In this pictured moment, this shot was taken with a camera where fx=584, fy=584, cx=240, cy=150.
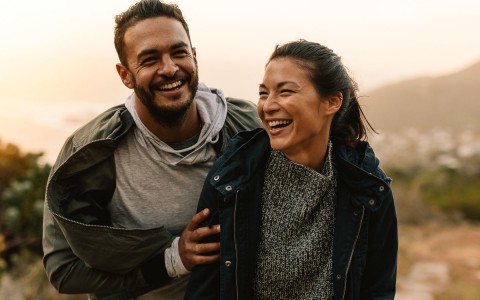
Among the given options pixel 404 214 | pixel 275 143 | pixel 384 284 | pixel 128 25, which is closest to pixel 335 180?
pixel 275 143

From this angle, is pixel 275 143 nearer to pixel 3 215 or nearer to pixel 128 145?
pixel 128 145

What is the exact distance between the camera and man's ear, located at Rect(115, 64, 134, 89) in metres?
2.35

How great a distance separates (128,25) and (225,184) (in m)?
0.82

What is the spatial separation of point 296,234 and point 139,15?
106cm

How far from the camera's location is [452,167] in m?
23.1

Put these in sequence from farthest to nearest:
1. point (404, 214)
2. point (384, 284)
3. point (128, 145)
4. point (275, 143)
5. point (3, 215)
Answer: point (404, 214) → point (3, 215) → point (128, 145) → point (384, 284) → point (275, 143)

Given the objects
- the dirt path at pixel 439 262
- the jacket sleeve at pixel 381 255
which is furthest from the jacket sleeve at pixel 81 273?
the dirt path at pixel 439 262

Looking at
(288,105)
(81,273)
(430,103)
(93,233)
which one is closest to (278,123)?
(288,105)

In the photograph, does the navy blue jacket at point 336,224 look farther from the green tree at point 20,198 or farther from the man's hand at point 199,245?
the green tree at point 20,198

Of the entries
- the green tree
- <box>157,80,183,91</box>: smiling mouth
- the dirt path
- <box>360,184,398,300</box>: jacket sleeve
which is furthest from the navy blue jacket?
the dirt path

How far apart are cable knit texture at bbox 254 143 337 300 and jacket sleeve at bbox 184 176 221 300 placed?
0.47ft

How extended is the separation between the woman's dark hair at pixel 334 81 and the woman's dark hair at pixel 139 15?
1.85ft

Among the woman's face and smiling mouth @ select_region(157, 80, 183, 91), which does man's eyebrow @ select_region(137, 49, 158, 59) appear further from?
the woman's face

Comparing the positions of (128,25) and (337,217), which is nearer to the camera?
(337,217)
